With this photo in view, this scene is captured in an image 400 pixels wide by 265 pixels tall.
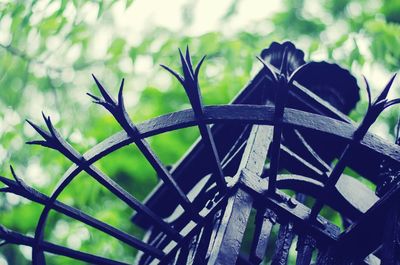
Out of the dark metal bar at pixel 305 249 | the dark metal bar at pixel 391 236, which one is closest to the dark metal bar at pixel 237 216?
the dark metal bar at pixel 305 249

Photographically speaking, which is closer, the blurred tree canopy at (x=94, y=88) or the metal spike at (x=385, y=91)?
the metal spike at (x=385, y=91)

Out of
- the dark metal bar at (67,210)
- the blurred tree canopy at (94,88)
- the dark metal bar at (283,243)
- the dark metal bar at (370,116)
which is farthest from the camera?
the blurred tree canopy at (94,88)

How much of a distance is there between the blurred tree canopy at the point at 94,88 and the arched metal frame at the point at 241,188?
41.4 inches

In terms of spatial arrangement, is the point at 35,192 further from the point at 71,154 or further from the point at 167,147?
the point at 167,147

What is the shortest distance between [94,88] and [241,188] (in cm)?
241

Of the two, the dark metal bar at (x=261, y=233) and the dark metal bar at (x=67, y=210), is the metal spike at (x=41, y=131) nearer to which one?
the dark metal bar at (x=67, y=210)

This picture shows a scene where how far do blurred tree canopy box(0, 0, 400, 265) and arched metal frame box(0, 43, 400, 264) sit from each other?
105 cm

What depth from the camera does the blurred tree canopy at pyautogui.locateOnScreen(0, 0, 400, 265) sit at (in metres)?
3.11

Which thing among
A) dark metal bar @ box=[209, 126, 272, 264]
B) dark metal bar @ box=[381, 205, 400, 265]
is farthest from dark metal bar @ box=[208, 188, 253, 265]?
dark metal bar @ box=[381, 205, 400, 265]

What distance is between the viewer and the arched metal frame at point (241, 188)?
Answer: 1437mm

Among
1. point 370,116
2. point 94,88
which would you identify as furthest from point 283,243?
point 94,88

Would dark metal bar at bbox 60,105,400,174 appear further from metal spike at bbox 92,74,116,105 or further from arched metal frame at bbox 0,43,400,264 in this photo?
metal spike at bbox 92,74,116,105

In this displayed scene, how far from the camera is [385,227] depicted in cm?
144

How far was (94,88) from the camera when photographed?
3.74 metres
